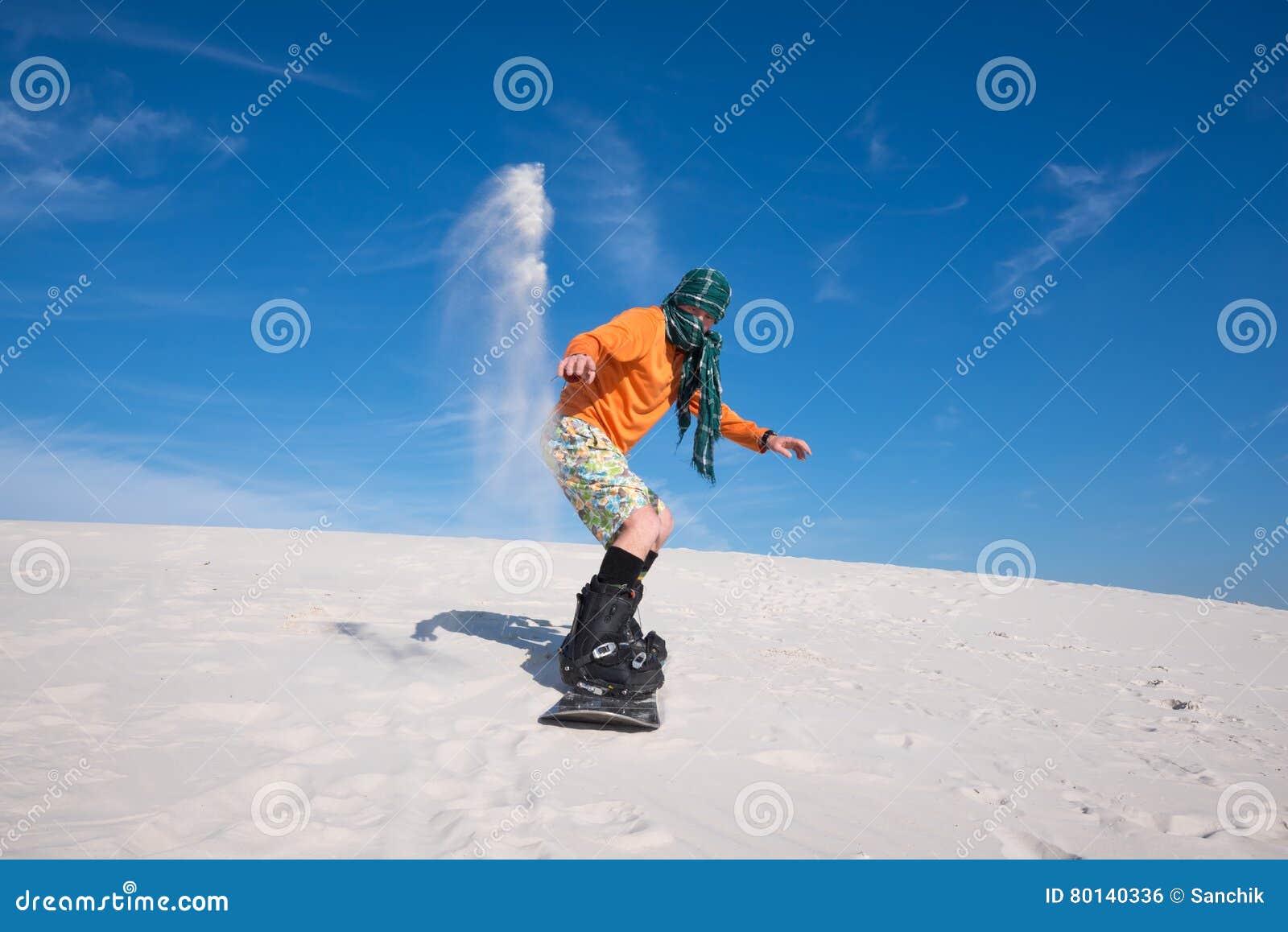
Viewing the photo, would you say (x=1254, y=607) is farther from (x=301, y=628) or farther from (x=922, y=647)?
(x=301, y=628)

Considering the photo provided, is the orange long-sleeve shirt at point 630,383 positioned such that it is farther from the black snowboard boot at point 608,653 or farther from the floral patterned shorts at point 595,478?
the black snowboard boot at point 608,653

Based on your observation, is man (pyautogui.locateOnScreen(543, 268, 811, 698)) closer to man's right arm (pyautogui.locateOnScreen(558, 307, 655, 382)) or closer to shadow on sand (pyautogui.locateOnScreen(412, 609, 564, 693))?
man's right arm (pyautogui.locateOnScreen(558, 307, 655, 382))

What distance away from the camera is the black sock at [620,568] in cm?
373

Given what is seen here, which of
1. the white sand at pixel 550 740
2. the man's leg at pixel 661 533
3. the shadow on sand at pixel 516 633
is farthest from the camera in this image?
the shadow on sand at pixel 516 633

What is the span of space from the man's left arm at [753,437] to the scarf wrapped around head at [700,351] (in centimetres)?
14

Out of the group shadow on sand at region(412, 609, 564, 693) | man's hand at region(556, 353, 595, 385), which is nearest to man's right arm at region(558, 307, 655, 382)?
man's hand at region(556, 353, 595, 385)

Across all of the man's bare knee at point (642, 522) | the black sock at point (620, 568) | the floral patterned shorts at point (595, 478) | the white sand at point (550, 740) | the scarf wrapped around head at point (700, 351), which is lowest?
the white sand at point (550, 740)

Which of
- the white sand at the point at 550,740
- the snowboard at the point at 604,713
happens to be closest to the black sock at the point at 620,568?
the snowboard at the point at 604,713

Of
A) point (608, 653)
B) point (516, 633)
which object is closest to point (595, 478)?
point (608, 653)

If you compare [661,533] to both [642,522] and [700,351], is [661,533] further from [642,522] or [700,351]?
[700,351]

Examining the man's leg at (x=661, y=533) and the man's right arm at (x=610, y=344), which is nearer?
the man's right arm at (x=610, y=344)

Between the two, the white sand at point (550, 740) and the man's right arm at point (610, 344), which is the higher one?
the man's right arm at point (610, 344)

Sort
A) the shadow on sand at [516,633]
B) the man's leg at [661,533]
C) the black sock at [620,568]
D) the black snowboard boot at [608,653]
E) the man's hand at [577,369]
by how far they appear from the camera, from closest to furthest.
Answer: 1. the man's hand at [577,369]
2. the black snowboard boot at [608,653]
3. the black sock at [620,568]
4. the man's leg at [661,533]
5. the shadow on sand at [516,633]

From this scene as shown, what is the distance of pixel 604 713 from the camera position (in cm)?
332
